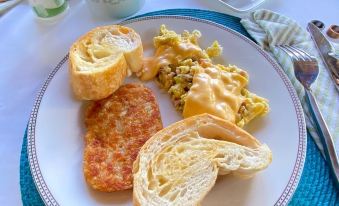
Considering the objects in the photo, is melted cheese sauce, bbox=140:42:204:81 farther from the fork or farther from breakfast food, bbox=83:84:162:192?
the fork

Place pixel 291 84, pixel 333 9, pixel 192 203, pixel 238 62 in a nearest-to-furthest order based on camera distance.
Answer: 1. pixel 192 203
2. pixel 291 84
3. pixel 238 62
4. pixel 333 9

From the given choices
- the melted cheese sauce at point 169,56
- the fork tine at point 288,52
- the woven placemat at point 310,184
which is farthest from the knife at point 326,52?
the melted cheese sauce at point 169,56

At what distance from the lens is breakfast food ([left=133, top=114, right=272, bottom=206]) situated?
0.98 meters

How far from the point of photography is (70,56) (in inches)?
49.8

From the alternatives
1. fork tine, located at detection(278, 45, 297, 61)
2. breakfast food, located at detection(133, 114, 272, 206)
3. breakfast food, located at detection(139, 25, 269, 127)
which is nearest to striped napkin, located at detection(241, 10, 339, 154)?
fork tine, located at detection(278, 45, 297, 61)

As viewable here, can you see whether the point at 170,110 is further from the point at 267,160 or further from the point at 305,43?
the point at 305,43

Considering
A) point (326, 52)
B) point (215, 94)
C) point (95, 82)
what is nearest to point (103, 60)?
point (95, 82)

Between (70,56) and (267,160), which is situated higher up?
(70,56)

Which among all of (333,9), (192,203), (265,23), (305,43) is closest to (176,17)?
(265,23)

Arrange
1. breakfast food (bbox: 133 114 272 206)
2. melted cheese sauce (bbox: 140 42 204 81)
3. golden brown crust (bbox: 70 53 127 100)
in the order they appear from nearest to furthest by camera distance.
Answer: breakfast food (bbox: 133 114 272 206) < golden brown crust (bbox: 70 53 127 100) < melted cheese sauce (bbox: 140 42 204 81)

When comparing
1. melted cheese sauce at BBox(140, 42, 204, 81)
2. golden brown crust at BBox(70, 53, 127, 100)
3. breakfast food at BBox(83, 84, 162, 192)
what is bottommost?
breakfast food at BBox(83, 84, 162, 192)

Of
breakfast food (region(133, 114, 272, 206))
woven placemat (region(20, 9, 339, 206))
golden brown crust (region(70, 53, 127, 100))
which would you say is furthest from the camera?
golden brown crust (region(70, 53, 127, 100))

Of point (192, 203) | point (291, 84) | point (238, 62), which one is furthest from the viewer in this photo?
point (238, 62)

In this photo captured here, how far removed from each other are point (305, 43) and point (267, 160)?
0.58m
